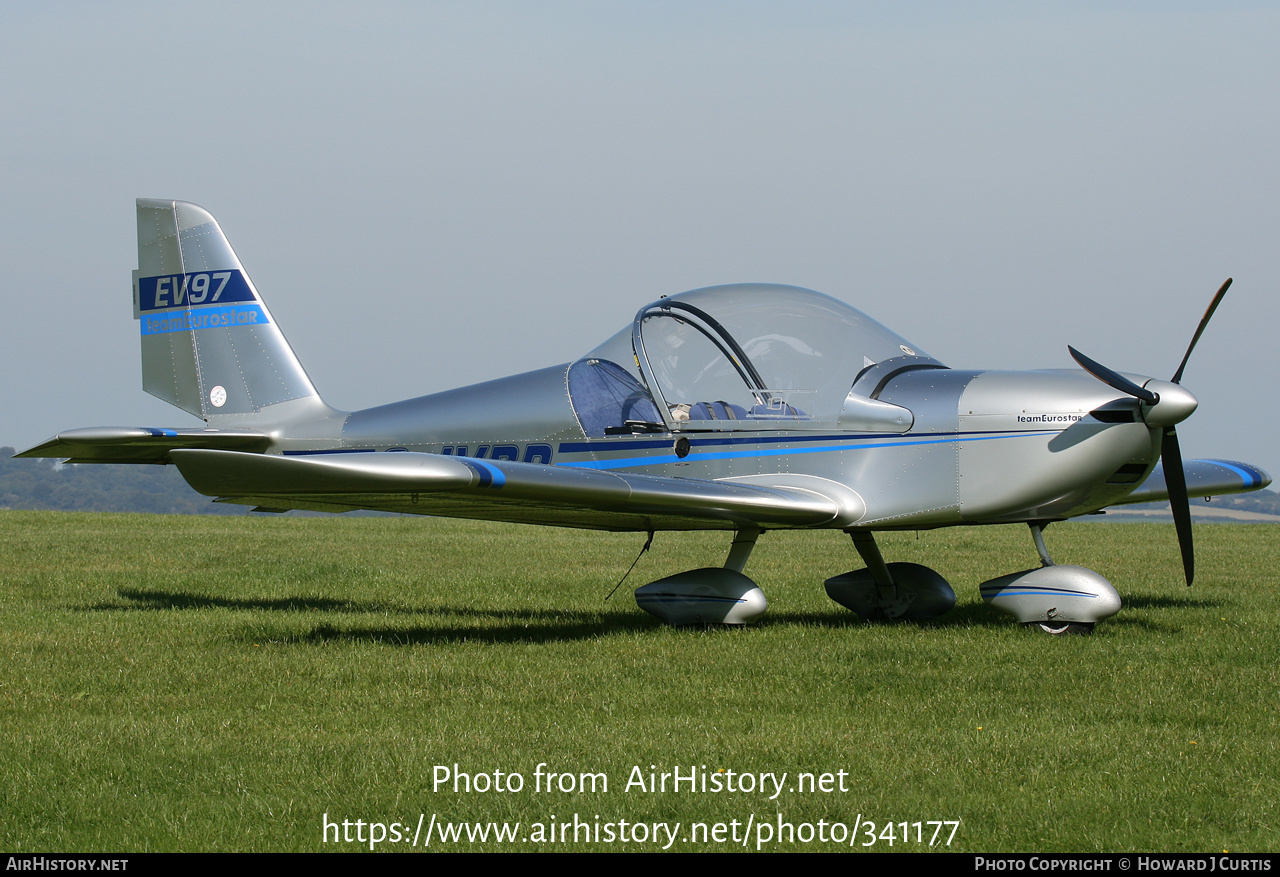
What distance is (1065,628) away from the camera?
327 inches

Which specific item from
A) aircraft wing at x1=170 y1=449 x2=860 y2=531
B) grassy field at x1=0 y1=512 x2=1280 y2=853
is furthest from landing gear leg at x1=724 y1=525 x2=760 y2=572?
grassy field at x1=0 y1=512 x2=1280 y2=853

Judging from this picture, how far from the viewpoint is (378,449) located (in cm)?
1067

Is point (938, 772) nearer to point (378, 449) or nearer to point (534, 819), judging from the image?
point (534, 819)

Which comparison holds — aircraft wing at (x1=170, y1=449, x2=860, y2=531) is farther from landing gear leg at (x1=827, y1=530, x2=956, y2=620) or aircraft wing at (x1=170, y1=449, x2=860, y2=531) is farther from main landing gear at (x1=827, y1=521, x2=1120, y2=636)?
main landing gear at (x1=827, y1=521, x2=1120, y2=636)

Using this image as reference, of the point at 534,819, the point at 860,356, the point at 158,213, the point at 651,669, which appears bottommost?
the point at 651,669

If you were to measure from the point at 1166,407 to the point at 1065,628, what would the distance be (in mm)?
1617

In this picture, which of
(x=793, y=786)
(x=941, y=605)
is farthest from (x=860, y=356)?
(x=793, y=786)

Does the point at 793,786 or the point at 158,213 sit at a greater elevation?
the point at 158,213

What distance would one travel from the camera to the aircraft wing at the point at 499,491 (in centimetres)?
684

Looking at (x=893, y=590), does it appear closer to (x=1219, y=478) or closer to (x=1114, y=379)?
(x=1114, y=379)

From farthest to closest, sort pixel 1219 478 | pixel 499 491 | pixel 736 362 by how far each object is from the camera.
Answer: pixel 1219 478
pixel 736 362
pixel 499 491

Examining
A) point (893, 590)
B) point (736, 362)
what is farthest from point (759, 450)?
point (893, 590)

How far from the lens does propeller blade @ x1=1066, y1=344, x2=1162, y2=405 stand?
7.90 meters
